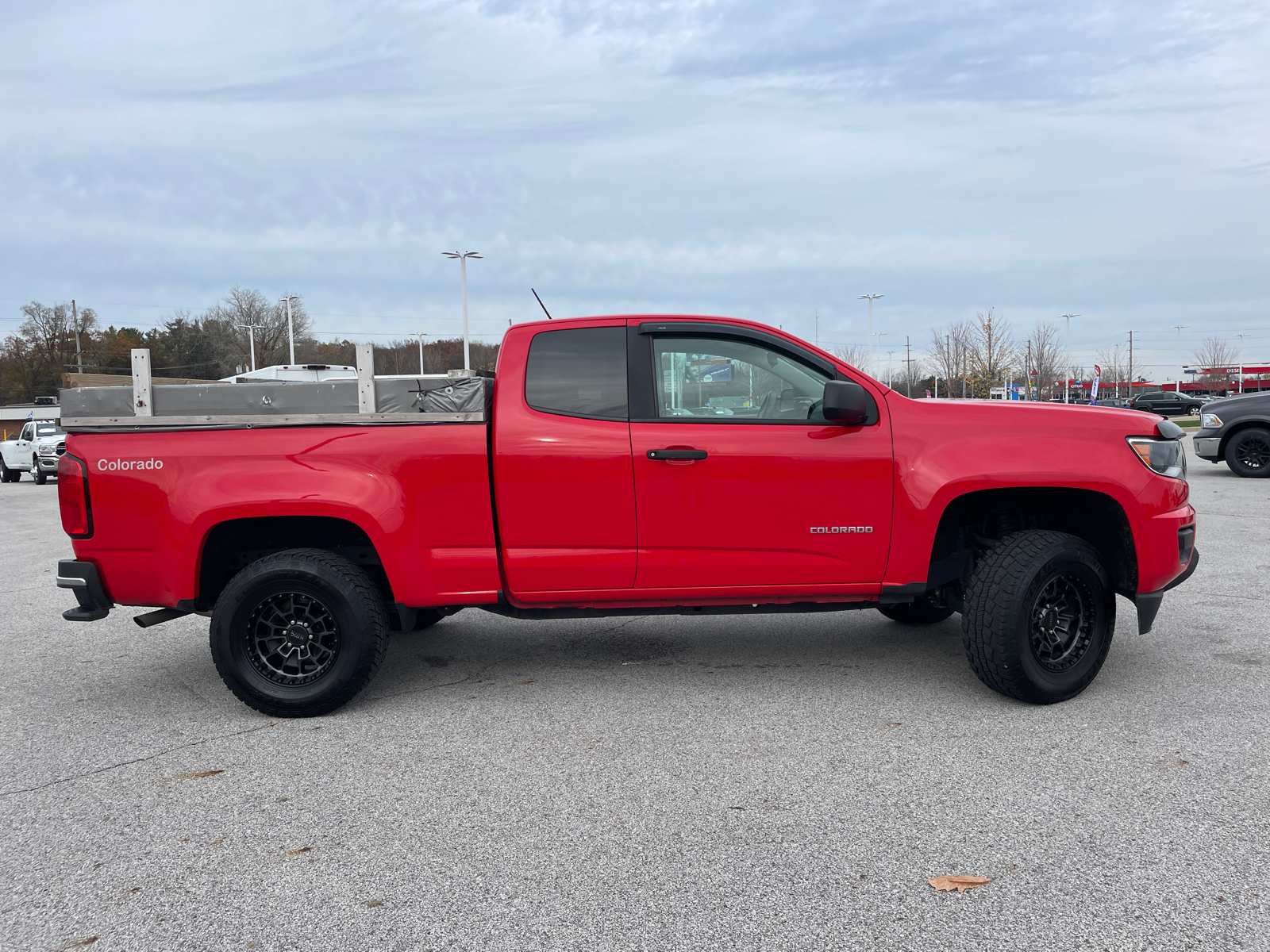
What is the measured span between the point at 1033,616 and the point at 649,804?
7.27 ft

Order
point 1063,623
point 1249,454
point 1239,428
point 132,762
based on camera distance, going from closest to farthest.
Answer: point 132,762
point 1063,623
point 1239,428
point 1249,454

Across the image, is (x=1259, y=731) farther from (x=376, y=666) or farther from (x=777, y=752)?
(x=376, y=666)

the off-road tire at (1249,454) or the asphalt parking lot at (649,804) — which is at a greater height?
the off-road tire at (1249,454)

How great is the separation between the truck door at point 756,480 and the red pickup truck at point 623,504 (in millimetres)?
11

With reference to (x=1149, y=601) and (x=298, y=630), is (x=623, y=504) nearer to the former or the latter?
(x=298, y=630)

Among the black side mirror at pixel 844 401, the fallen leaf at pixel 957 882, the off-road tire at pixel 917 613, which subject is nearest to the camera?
the fallen leaf at pixel 957 882

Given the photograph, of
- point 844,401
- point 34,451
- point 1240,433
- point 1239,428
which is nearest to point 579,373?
point 844,401

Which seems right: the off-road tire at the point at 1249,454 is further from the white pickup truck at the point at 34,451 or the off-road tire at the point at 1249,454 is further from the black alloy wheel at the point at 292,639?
the white pickup truck at the point at 34,451

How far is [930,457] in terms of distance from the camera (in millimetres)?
4578

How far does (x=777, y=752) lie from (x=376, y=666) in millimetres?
2007

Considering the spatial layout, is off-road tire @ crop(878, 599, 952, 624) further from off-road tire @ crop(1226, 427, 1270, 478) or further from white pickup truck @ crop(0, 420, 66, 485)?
white pickup truck @ crop(0, 420, 66, 485)

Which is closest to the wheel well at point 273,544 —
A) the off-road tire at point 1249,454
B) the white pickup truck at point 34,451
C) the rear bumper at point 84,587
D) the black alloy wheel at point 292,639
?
the black alloy wheel at point 292,639

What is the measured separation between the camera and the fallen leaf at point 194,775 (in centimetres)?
387

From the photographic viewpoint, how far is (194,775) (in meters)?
3.91
